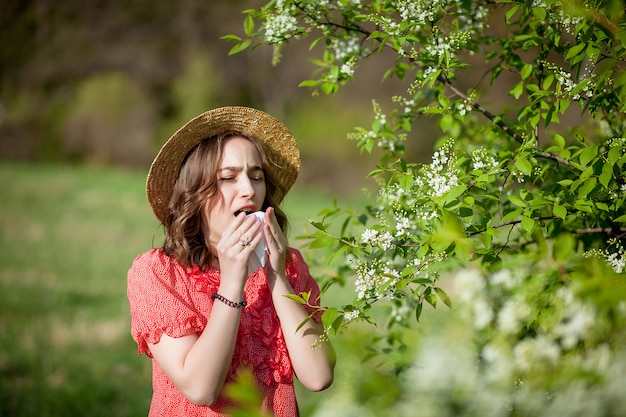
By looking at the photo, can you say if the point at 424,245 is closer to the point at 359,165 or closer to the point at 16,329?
the point at 16,329

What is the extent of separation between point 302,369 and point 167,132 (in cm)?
2539

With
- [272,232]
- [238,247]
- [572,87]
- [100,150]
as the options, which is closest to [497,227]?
[572,87]

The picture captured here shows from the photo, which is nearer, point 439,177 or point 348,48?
point 439,177

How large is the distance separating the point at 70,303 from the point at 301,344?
5910 mm

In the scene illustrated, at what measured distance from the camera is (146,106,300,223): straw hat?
8.18ft

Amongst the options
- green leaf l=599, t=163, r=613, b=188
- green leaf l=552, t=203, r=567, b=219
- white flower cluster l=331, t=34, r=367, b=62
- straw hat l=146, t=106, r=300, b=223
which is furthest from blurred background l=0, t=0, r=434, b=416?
green leaf l=599, t=163, r=613, b=188

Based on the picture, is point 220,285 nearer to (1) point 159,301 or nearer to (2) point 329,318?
(1) point 159,301

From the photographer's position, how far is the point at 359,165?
2331cm

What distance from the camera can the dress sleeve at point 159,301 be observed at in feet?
7.13

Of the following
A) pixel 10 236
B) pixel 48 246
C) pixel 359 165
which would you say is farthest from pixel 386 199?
pixel 359 165

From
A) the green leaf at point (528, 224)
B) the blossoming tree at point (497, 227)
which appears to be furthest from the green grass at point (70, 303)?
the green leaf at point (528, 224)

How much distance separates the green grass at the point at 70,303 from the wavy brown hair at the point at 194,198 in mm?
201

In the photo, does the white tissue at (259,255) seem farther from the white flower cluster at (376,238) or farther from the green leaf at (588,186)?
the green leaf at (588,186)

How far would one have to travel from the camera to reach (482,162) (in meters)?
2.22
